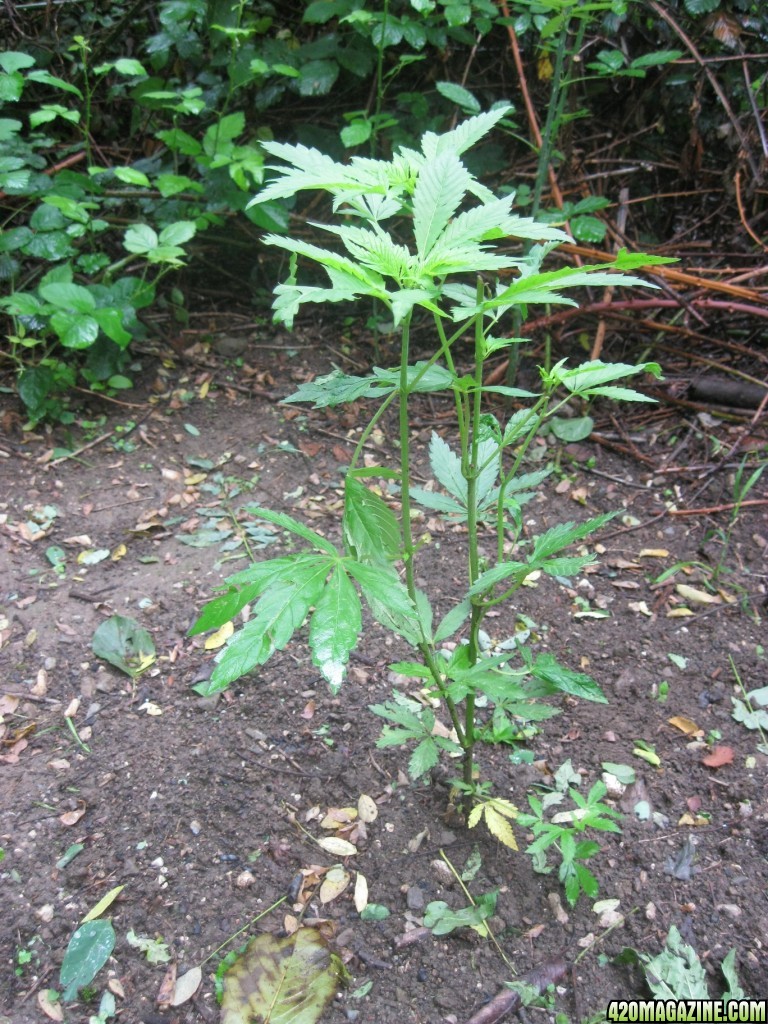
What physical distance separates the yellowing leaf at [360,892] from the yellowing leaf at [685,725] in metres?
0.86

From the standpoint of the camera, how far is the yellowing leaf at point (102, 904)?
1433 millimetres

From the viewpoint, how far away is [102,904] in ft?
4.76

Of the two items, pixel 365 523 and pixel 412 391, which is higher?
pixel 412 391

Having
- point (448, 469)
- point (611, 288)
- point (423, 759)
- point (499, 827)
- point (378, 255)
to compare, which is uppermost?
point (378, 255)

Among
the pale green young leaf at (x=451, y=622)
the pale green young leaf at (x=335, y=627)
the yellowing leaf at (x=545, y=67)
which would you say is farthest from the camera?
the yellowing leaf at (x=545, y=67)

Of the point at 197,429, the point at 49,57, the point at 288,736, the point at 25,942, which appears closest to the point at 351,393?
the point at 288,736

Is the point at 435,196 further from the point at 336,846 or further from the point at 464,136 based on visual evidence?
the point at 336,846

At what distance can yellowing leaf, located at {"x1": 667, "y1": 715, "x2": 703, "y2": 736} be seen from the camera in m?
1.82

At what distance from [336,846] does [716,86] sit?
9.55ft

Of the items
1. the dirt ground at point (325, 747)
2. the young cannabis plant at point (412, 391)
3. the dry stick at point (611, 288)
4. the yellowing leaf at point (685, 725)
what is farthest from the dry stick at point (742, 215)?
the young cannabis plant at point (412, 391)

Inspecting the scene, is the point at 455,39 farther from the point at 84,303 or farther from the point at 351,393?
the point at 351,393

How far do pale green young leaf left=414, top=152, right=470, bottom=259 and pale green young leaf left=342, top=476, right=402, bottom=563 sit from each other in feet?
1.34

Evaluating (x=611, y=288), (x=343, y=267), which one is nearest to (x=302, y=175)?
(x=343, y=267)

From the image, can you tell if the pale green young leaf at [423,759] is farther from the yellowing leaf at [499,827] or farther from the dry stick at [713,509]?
the dry stick at [713,509]
